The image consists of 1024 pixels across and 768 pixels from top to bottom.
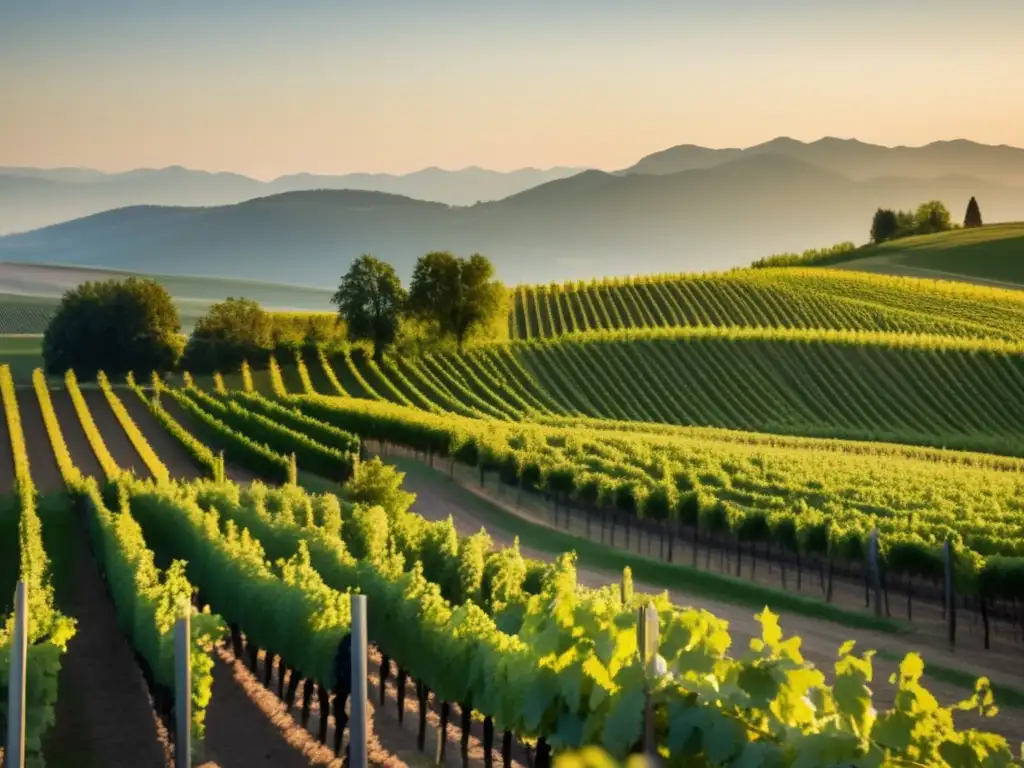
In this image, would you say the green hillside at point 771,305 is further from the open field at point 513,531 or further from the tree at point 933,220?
the tree at point 933,220

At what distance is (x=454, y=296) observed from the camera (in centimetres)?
7575

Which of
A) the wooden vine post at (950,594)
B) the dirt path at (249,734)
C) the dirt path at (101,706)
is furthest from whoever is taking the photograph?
the wooden vine post at (950,594)

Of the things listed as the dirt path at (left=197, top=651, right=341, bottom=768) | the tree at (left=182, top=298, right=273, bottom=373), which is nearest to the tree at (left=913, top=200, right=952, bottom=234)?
the tree at (left=182, top=298, right=273, bottom=373)

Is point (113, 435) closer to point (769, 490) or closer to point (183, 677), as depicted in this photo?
point (769, 490)

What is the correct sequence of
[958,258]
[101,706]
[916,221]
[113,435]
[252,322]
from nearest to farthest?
1. [101,706]
2. [113,435]
3. [252,322]
4. [958,258]
5. [916,221]

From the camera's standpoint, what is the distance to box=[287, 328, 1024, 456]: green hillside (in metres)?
58.5

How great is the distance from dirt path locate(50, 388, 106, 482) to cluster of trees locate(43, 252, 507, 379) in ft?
30.1

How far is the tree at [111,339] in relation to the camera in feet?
260

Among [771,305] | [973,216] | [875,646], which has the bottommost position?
[875,646]

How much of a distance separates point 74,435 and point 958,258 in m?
95.4

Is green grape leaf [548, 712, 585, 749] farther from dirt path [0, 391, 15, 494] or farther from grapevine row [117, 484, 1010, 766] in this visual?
dirt path [0, 391, 15, 494]

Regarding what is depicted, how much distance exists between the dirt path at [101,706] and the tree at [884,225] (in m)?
159

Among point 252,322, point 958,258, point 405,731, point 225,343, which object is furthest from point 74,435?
point 958,258

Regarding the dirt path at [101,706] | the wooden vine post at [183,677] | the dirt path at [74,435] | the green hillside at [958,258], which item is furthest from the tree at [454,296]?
the wooden vine post at [183,677]
